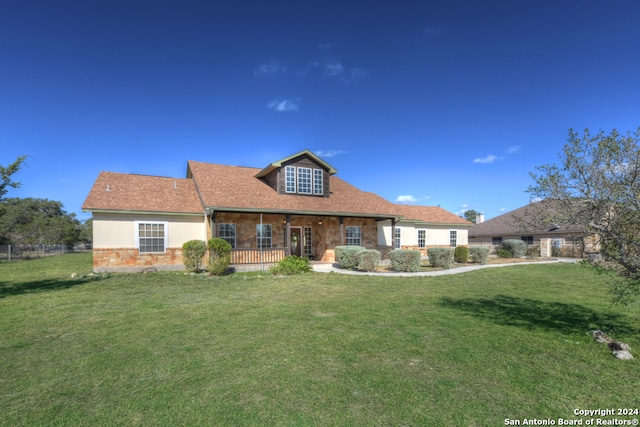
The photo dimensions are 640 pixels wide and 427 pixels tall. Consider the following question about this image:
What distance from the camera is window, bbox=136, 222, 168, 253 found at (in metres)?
15.2

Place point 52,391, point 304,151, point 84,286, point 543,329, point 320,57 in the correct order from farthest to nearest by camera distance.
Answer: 1. point 304,151
2. point 320,57
3. point 84,286
4. point 543,329
5. point 52,391

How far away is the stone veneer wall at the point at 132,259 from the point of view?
571 inches

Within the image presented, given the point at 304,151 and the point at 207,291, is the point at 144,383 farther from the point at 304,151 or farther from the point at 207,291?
the point at 304,151

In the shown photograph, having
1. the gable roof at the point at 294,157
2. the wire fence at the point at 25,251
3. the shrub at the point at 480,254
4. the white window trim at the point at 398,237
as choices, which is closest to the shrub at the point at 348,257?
the gable roof at the point at 294,157

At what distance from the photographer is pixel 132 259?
15047 millimetres

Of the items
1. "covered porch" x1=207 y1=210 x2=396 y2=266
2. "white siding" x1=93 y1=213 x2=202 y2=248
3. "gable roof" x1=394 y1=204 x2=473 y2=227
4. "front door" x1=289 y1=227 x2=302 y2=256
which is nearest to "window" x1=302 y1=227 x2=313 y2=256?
"covered porch" x1=207 y1=210 x2=396 y2=266

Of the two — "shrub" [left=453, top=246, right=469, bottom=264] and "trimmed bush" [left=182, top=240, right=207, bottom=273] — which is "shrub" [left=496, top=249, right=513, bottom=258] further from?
"trimmed bush" [left=182, top=240, right=207, bottom=273]

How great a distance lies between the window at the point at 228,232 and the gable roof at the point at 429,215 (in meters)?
12.7

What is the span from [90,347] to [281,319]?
325 cm

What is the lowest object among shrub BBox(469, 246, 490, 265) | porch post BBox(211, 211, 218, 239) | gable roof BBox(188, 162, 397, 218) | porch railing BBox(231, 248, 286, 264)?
shrub BBox(469, 246, 490, 265)

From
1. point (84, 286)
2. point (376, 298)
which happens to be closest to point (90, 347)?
point (376, 298)

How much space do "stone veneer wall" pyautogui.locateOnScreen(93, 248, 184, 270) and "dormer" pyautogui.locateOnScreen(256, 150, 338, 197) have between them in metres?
6.37

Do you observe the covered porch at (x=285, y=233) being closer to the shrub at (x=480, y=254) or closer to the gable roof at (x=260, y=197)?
the gable roof at (x=260, y=197)

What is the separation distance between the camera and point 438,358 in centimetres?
448
